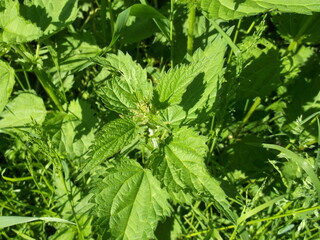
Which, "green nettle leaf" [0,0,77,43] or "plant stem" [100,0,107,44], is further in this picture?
"plant stem" [100,0,107,44]

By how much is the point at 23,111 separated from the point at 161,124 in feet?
4.63

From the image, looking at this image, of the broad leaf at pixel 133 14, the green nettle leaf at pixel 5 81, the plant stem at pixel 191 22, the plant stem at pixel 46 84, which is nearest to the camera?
the broad leaf at pixel 133 14

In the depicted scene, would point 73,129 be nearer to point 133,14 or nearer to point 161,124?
point 133,14

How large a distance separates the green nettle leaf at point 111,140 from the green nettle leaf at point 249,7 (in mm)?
772

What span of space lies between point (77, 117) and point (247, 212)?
1.39m

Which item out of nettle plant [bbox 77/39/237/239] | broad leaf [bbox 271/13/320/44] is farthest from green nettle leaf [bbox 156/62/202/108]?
broad leaf [bbox 271/13/320/44]

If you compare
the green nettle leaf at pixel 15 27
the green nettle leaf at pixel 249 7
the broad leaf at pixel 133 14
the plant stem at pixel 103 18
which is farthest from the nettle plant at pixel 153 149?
the plant stem at pixel 103 18

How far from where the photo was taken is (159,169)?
6.05ft

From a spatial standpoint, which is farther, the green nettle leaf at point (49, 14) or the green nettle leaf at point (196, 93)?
the green nettle leaf at point (49, 14)

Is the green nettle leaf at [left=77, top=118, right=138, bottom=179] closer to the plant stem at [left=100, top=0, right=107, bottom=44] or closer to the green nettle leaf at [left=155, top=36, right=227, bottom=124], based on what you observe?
the green nettle leaf at [left=155, top=36, right=227, bottom=124]

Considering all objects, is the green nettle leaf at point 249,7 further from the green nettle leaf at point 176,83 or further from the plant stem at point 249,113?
the plant stem at point 249,113

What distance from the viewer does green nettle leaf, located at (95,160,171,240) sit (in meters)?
1.82

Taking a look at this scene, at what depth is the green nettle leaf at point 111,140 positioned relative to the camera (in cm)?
173

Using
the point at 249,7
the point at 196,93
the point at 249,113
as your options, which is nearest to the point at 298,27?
the point at 249,113
